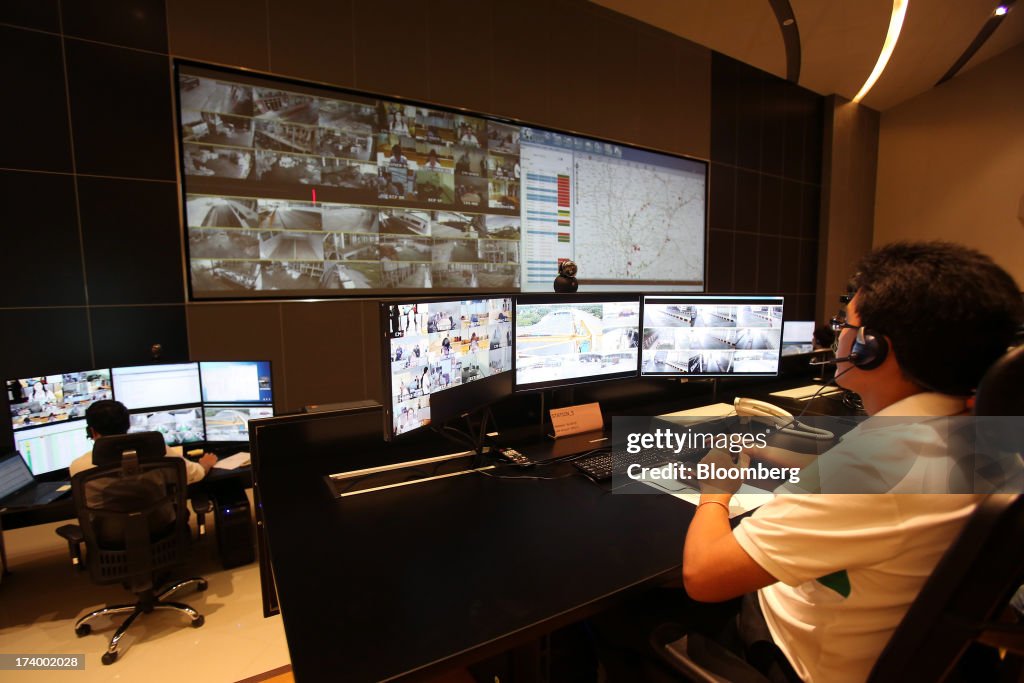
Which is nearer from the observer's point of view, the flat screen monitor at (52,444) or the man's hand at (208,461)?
the flat screen monitor at (52,444)

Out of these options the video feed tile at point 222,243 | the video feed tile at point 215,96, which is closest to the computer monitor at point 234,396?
the video feed tile at point 222,243

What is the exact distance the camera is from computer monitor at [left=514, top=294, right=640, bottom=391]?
1670 millimetres

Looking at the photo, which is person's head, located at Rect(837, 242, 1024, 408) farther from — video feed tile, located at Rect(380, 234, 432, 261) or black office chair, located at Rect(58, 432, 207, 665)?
video feed tile, located at Rect(380, 234, 432, 261)

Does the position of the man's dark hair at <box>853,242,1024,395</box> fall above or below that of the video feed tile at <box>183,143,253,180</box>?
below

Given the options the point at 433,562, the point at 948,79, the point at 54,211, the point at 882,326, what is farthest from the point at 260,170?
the point at 948,79

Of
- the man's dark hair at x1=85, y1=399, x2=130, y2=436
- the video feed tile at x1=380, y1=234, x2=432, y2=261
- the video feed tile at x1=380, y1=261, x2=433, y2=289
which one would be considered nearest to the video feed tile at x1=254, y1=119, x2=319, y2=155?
the video feed tile at x1=380, y1=234, x2=432, y2=261

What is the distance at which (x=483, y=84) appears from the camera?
3.64 meters

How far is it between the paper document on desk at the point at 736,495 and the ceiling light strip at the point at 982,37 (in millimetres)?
6031

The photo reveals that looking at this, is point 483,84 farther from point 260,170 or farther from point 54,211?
point 54,211

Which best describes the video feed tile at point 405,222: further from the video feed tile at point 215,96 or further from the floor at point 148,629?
the floor at point 148,629

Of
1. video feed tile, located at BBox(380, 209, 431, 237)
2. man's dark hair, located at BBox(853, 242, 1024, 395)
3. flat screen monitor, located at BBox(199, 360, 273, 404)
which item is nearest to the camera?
man's dark hair, located at BBox(853, 242, 1024, 395)

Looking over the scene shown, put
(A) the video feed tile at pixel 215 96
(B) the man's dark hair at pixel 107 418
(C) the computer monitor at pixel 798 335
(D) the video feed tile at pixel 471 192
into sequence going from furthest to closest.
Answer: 1. (C) the computer monitor at pixel 798 335
2. (D) the video feed tile at pixel 471 192
3. (A) the video feed tile at pixel 215 96
4. (B) the man's dark hair at pixel 107 418

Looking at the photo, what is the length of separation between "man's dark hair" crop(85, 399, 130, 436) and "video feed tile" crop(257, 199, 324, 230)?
1241mm

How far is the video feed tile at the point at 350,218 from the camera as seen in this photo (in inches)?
122
